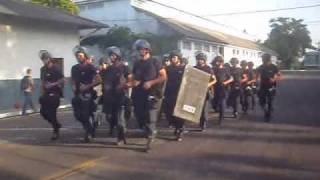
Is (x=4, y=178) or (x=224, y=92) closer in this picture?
(x=4, y=178)

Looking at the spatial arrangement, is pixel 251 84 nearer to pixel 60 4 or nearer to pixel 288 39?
pixel 60 4

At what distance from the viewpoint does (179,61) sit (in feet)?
35.4

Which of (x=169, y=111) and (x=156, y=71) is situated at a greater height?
(x=156, y=71)

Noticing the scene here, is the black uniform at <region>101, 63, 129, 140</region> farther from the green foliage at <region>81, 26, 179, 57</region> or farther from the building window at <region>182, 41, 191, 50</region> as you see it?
the building window at <region>182, 41, 191, 50</region>

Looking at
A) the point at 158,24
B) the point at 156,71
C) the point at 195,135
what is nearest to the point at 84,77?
the point at 156,71

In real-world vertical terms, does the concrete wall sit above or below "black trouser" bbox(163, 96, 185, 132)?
above

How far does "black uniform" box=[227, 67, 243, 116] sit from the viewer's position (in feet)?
47.8

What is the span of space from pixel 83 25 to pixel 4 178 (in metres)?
17.6

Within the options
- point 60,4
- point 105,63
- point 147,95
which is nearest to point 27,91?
point 105,63

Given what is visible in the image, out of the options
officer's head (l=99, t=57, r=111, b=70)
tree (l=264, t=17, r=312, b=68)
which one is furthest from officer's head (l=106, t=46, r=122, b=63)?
tree (l=264, t=17, r=312, b=68)

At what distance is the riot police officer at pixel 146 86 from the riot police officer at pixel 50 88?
1802mm

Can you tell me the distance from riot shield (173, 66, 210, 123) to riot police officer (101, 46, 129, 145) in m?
1.23

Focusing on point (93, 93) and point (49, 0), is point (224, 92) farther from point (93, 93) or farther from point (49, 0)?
point (49, 0)

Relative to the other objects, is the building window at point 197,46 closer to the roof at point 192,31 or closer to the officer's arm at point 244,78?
the roof at point 192,31
